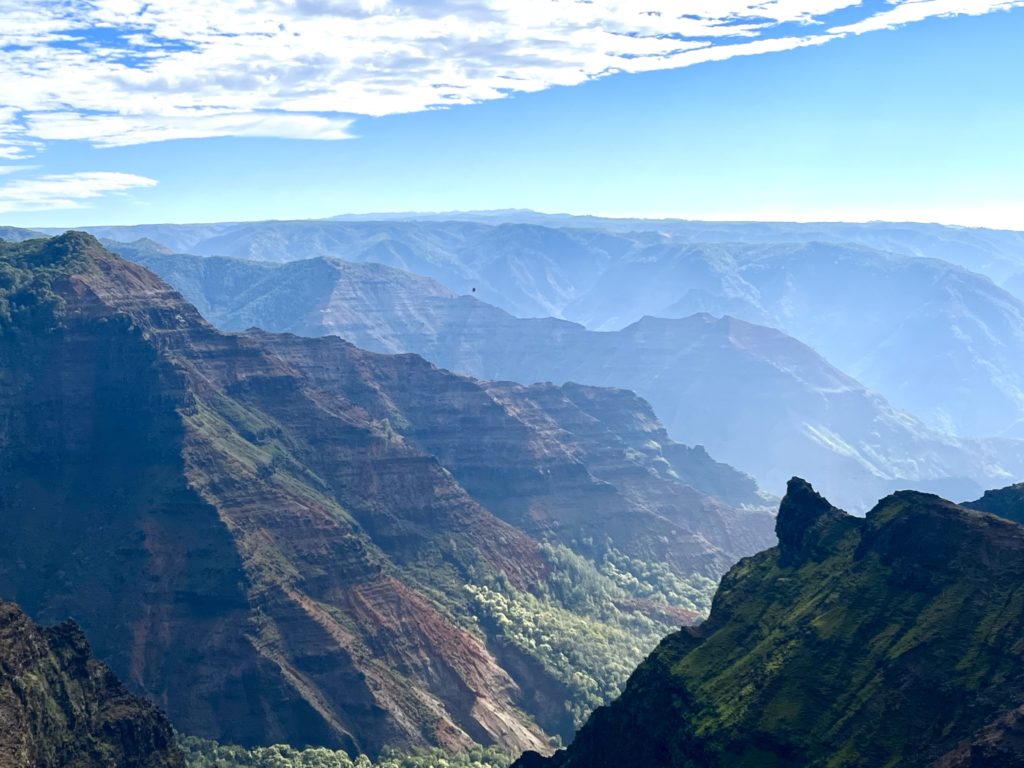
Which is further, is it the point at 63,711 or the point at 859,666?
the point at 63,711

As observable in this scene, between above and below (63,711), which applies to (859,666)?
above

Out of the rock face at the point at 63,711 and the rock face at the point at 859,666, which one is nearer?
the rock face at the point at 859,666

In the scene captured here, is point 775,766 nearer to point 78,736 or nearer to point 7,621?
point 78,736

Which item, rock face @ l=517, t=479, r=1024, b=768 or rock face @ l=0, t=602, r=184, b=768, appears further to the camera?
rock face @ l=0, t=602, r=184, b=768
